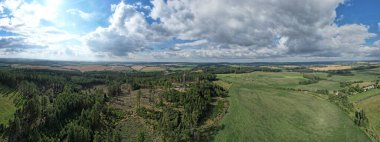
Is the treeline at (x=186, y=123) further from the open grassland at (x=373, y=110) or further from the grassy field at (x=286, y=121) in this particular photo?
the open grassland at (x=373, y=110)

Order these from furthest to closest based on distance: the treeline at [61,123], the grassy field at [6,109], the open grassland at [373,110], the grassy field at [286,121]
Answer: the open grassland at [373,110] → the grassy field at [6,109] → the grassy field at [286,121] → the treeline at [61,123]

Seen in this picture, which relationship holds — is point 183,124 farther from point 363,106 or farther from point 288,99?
point 363,106

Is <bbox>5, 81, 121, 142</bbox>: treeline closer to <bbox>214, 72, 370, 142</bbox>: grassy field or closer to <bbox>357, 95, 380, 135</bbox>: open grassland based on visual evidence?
<bbox>214, 72, 370, 142</bbox>: grassy field

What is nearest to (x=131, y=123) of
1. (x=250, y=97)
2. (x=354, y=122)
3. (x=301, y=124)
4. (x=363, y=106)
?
(x=301, y=124)

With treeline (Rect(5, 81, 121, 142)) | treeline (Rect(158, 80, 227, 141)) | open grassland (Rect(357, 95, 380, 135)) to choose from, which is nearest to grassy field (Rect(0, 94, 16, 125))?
treeline (Rect(5, 81, 121, 142))

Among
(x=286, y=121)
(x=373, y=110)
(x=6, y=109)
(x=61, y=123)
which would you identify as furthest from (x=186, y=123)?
(x=373, y=110)

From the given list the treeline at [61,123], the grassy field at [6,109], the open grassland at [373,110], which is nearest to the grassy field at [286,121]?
the open grassland at [373,110]
